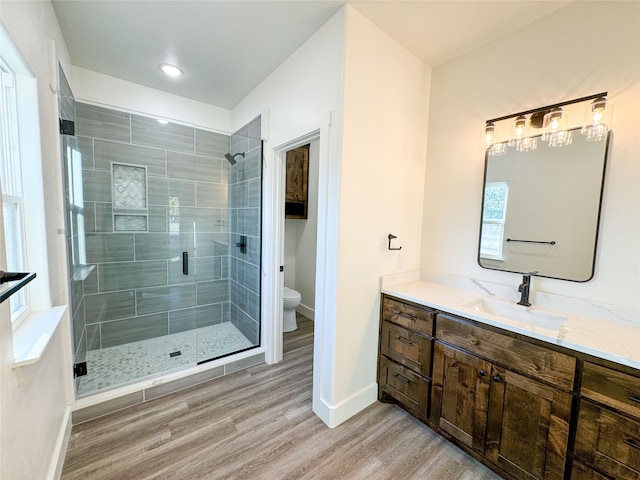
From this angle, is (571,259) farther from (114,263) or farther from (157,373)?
(114,263)

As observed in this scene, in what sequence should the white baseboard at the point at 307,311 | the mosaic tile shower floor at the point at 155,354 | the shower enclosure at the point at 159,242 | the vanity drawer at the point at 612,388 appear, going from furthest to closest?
the white baseboard at the point at 307,311 < the shower enclosure at the point at 159,242 < the mosaic tile shower floor at the point at 155,354 < the vanity drawer at the point at 612,388

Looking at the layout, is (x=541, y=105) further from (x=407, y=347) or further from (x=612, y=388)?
(x=407, y=347)

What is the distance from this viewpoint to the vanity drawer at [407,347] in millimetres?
1734

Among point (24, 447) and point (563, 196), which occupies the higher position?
point (563, 196)

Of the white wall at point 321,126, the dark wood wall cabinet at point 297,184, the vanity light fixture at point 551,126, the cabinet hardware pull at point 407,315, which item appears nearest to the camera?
the vanity light fixture at point 551,126

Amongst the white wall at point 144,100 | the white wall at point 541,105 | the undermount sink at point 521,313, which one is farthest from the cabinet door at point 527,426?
the white wall at point 144,100

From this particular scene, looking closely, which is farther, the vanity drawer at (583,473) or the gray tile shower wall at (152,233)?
the gray tile shower wall at (152,233)

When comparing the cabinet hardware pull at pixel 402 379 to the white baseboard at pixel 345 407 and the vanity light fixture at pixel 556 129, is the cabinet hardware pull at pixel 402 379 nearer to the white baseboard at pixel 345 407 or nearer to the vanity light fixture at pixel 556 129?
the white baseboard at pixel 345 407

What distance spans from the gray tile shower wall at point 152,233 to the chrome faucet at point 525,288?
2894mm

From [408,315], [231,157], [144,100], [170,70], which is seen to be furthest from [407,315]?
[144,100]

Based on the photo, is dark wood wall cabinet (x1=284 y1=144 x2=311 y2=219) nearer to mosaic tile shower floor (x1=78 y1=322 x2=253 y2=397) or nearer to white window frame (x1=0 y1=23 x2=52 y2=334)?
mosaic tile shower floor (x1=78 y1=322 x2=253 y2=397)

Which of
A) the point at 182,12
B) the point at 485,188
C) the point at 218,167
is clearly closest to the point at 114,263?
the point at 218,167

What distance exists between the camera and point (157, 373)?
7.16ft

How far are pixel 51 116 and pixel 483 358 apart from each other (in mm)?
2915
